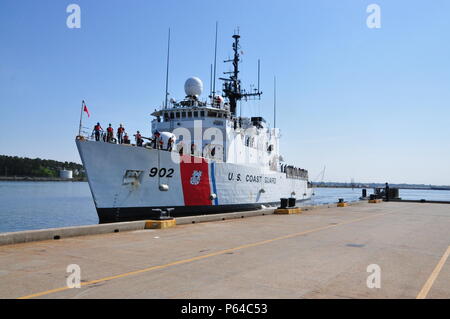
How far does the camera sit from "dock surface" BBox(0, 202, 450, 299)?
500cm

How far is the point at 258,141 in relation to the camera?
31.7 metres

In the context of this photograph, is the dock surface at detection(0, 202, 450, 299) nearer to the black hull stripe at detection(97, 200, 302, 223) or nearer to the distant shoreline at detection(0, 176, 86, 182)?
the black hull stripe at detection(97, 200, 302, 223)

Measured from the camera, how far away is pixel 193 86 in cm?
2659

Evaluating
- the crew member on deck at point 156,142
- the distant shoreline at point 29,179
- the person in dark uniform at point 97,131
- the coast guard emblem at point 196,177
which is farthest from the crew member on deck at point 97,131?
the distant shoreline at point 29,179

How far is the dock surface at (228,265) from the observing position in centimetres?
500

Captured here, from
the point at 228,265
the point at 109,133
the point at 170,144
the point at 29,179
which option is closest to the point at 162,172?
the point at 170,144

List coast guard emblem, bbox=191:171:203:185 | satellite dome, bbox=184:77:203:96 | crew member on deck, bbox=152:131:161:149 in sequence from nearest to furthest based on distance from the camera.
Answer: crew member on deck, bbox=152:131:161:149 → coast guard emblem, bbox=191:171:203:185 → satellite dome, bbox=184:77:203:96

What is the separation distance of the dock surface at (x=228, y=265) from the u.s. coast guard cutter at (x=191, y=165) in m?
6.83

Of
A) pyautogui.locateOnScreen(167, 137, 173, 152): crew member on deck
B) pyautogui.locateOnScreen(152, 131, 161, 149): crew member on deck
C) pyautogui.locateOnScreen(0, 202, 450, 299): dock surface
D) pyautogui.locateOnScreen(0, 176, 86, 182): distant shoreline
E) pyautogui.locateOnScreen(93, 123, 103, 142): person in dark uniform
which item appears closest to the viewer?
pyautogui.locateOnScreen(0, 202, 450, 299): dock surface

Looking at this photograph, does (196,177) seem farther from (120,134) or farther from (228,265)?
(228,265)

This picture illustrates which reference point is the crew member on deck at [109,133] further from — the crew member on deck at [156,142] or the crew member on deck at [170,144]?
the crew member on deck at [170,144]

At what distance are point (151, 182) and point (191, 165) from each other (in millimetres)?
2607

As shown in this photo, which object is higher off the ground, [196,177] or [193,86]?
[193,86]

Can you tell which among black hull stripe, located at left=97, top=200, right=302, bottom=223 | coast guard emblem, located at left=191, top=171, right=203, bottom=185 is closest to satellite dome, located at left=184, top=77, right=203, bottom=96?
coast guard emblem, located at left=191, top=171, right=203, bottom=185
